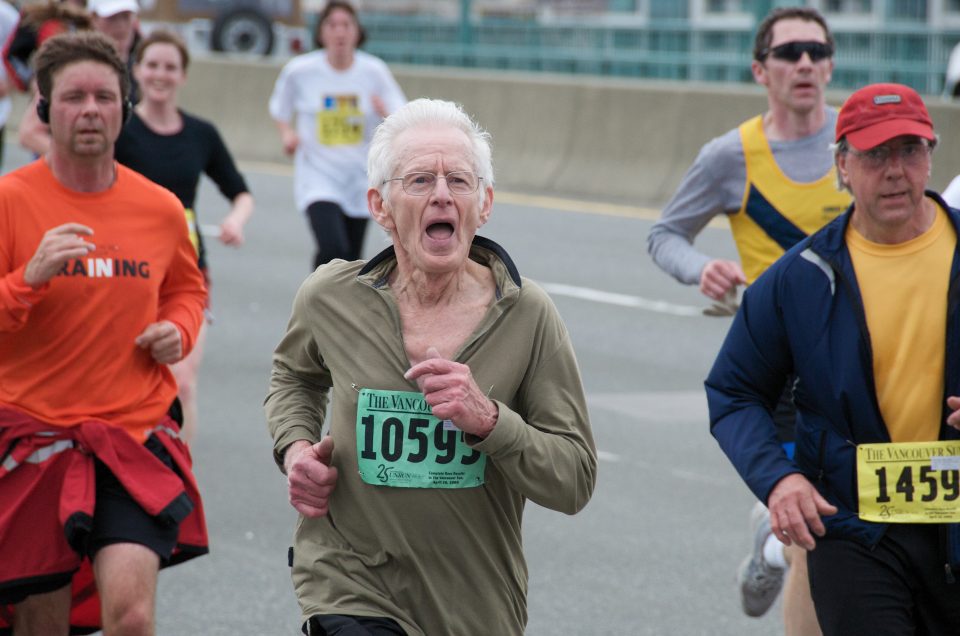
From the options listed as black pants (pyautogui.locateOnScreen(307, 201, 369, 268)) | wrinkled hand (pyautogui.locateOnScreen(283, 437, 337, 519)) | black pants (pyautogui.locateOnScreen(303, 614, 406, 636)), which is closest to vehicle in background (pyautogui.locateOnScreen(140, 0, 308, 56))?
black pants (pyautogui.locateOnScreen(307, 201, 369, 268))

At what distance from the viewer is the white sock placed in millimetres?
6258

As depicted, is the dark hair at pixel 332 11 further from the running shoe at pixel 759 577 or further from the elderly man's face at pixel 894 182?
the elderly man's face at pixel 894 182

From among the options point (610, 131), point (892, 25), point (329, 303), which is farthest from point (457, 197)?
point (892, 25)

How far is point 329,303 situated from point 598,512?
13.3 ft

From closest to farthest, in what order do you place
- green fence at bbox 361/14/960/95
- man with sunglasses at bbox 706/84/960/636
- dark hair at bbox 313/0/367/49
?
man with sunglasses at bbox 706/84/960/636
dark hair at bbox 313/0/367/49
green fence at bbox 361/14/960/95

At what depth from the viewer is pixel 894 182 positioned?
434cm

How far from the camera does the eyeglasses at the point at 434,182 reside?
4.04 metres

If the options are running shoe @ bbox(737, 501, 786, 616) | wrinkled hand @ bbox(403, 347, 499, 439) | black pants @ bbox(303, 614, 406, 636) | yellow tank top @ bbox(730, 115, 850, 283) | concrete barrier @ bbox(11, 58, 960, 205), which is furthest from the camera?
concrete barrier @ bbox(11, 58, 960, 205)

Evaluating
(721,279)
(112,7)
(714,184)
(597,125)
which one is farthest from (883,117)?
(597,125)

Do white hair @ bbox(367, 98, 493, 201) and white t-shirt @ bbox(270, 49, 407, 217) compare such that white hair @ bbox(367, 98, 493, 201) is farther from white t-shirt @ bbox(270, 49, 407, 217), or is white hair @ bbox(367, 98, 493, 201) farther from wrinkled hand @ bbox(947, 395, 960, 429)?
white t-shirt @ bbox(270, 49, 407, 217)

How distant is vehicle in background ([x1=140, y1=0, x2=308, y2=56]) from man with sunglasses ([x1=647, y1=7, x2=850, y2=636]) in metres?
25.5

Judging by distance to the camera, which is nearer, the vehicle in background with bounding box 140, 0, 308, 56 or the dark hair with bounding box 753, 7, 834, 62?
the dark hair with bounding box 753, 7, 834, 62

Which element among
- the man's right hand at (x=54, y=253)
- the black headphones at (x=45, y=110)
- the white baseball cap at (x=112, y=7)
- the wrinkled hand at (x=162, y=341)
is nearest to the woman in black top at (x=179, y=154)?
the white baseball cap at (x=112, y=7)

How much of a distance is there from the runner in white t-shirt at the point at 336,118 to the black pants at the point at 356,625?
7.64m
